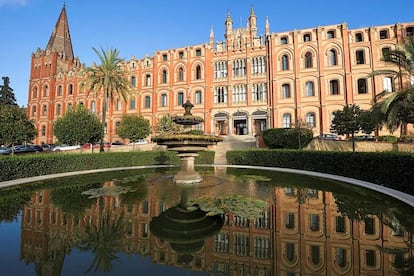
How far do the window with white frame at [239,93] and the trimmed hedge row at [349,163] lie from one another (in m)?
15.8

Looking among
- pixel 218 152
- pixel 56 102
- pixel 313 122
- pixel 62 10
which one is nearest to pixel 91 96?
pixel 56 102

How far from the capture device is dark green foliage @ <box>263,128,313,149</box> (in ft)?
69.4

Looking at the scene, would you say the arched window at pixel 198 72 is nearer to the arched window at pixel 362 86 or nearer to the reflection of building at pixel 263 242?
the arched window at pixel 362 86

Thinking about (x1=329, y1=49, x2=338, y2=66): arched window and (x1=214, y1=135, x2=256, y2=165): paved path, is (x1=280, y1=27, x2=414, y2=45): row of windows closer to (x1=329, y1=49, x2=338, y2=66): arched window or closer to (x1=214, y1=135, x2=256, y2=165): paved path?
(x1=329, y1=49, x2=338, y2=66): arched window

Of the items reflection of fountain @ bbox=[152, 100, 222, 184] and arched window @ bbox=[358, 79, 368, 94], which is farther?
arched window @ bbox=[358, 79, 368, 94]

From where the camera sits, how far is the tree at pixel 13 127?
1752 centimetres

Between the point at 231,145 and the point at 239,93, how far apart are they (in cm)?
1025

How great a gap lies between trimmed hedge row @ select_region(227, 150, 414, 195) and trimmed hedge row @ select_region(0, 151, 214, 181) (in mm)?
5181

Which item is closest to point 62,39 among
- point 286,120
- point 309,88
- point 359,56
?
point 286,120

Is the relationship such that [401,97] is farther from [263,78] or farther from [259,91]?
[263,78]

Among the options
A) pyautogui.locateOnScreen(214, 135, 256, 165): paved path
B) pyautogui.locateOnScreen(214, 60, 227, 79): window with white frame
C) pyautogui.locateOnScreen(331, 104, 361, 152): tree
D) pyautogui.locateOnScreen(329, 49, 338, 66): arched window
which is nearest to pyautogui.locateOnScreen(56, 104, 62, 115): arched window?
pyautogui.locateOnScreen(214, 60, 227, 79): window with white frame

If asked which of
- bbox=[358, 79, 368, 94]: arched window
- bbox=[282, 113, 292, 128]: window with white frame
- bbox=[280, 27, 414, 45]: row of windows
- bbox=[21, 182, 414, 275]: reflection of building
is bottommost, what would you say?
bbox=[21, 182, 414, 275]: reflection of building

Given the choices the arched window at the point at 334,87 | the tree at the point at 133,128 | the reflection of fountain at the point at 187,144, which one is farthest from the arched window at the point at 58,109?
the arched window at the point at 334,87

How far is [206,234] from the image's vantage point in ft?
14.4
